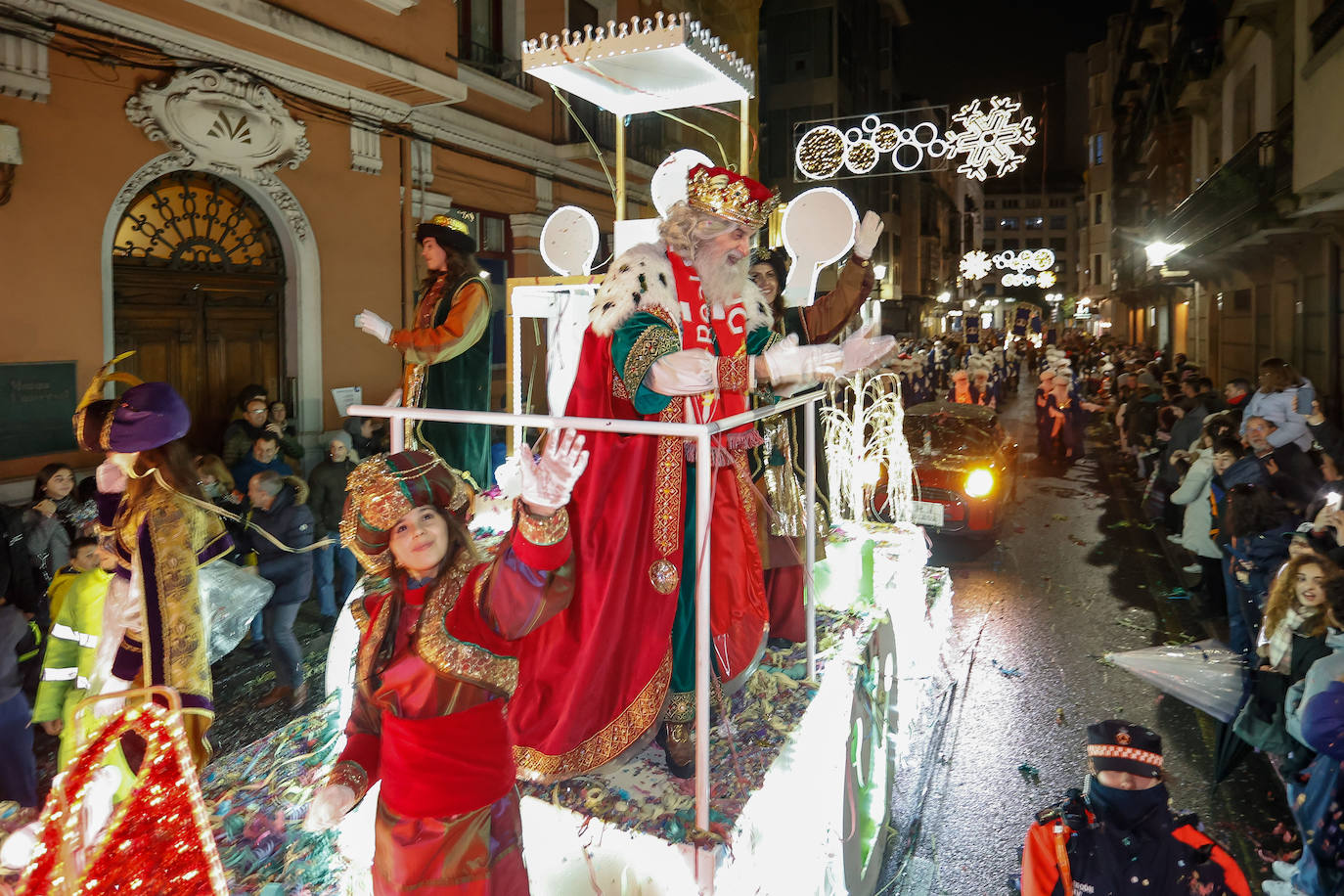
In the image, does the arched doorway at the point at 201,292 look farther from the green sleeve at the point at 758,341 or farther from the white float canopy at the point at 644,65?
the green sleeve at the point at 758,341

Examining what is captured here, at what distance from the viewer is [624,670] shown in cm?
288

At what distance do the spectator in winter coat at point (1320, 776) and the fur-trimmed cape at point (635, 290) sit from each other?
3.17m

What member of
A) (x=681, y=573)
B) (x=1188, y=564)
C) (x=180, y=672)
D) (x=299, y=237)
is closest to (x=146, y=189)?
(x=299, y=237)

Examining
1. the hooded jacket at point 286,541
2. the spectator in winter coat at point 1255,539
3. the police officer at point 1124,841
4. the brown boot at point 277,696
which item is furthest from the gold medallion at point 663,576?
the spectator in winter coat at point 1255,539

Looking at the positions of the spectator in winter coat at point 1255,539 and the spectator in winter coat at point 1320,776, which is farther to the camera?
the spectator in winter coat at point 1255,539

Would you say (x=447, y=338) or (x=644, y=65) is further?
(x=644, y=65)

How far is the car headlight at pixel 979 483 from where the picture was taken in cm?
1015

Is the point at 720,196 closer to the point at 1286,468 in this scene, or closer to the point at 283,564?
the point at 283,564

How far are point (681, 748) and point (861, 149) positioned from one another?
9.25 m

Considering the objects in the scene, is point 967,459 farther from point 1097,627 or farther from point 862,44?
point 862,44

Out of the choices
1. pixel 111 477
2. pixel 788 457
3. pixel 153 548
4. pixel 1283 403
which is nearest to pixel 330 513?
pixel 111 477

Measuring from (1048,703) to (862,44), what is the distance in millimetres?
34705

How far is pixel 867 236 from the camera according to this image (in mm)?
4008

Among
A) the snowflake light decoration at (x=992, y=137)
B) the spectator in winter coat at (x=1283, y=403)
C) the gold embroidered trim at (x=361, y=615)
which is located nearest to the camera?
the gold embroidered trim at (x=361, y=615)
